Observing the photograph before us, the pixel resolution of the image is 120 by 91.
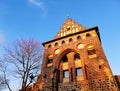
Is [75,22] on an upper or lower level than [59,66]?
upper

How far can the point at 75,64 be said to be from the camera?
16484mm

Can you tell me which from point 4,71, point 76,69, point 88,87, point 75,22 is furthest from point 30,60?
point 75,22

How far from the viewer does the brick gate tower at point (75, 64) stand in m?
13.6

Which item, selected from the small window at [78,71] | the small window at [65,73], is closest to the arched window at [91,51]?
the small window at [78,71]

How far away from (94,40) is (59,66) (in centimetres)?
660

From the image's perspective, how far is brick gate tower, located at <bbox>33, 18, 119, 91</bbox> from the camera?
13623 mm

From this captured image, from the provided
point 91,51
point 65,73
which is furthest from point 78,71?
point 91,51

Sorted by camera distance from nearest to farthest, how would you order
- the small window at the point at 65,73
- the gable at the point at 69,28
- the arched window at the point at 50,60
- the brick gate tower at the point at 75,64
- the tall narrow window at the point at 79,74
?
the brick gate tower at the point at 75,64
the tall narrow window at the point at 79,74
the small window at the point at 65,73
the arched window at the point at 50,60
the gable at the point at 69,28

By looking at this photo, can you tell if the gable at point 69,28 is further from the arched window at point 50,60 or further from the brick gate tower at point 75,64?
the arched window at point 50,60

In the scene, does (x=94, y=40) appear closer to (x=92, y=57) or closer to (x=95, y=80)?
(x=92, y=57)

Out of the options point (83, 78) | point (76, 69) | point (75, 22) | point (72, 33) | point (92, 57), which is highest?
point (75, 22)

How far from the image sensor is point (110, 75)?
1310 centimetres

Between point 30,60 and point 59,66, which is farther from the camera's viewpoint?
point 59,66

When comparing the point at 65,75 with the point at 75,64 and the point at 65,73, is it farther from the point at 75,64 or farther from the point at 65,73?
the point at 75,64
